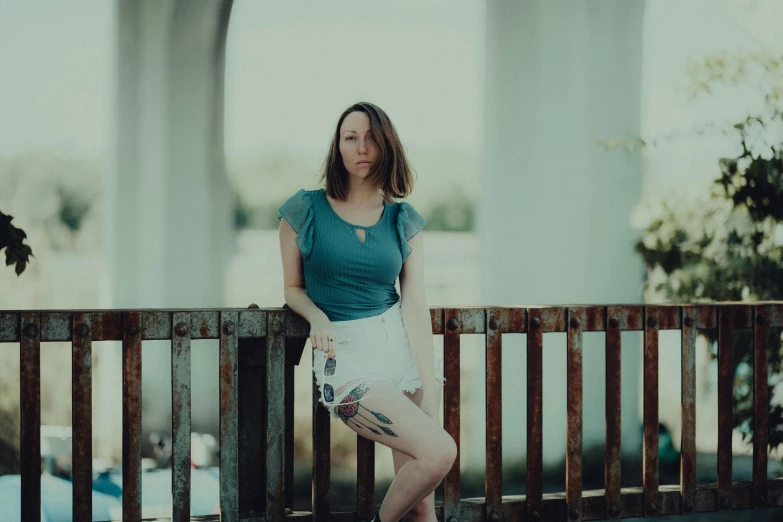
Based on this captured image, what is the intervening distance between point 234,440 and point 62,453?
6.97 ft

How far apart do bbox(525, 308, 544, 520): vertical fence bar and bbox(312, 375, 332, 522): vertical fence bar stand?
77 cm

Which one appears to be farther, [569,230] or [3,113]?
[569,230]

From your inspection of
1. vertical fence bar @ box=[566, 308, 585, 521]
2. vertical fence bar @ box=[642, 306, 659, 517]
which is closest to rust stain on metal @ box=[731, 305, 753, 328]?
vertical fence bar @ box=[642, 306, 659, 517]

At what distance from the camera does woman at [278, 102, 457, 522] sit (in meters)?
2.59

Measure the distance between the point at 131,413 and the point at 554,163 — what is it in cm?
298

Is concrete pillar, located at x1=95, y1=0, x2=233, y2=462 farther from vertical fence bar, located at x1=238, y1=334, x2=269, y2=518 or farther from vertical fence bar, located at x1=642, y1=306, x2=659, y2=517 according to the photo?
vertical fence bar, located at x1=642, y1=306, x2=659, y2=517

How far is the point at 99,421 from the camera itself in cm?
469

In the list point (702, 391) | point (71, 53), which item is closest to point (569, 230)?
point (702, 391)

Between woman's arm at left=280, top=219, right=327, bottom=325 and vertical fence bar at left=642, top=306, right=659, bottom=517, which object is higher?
woman's arm at left=280, top=219, right=327, bottom=325

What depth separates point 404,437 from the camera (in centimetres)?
254

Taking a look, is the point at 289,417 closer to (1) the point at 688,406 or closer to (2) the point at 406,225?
(2) the point at 406,225

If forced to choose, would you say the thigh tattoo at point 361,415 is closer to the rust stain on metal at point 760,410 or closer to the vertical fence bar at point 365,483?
the vertical fence bar at point 365,483

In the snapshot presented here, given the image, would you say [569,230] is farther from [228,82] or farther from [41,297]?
[41,297]

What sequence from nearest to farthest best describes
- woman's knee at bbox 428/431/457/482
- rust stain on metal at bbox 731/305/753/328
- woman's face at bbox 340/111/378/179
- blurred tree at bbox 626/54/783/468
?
woman's knee at bbox 428/431/457/482
woman's face at bbox 340/111/378/179
rust stain on metal at bbox 731/305/753/328
blurred tree at bbox 626/54/783/468
